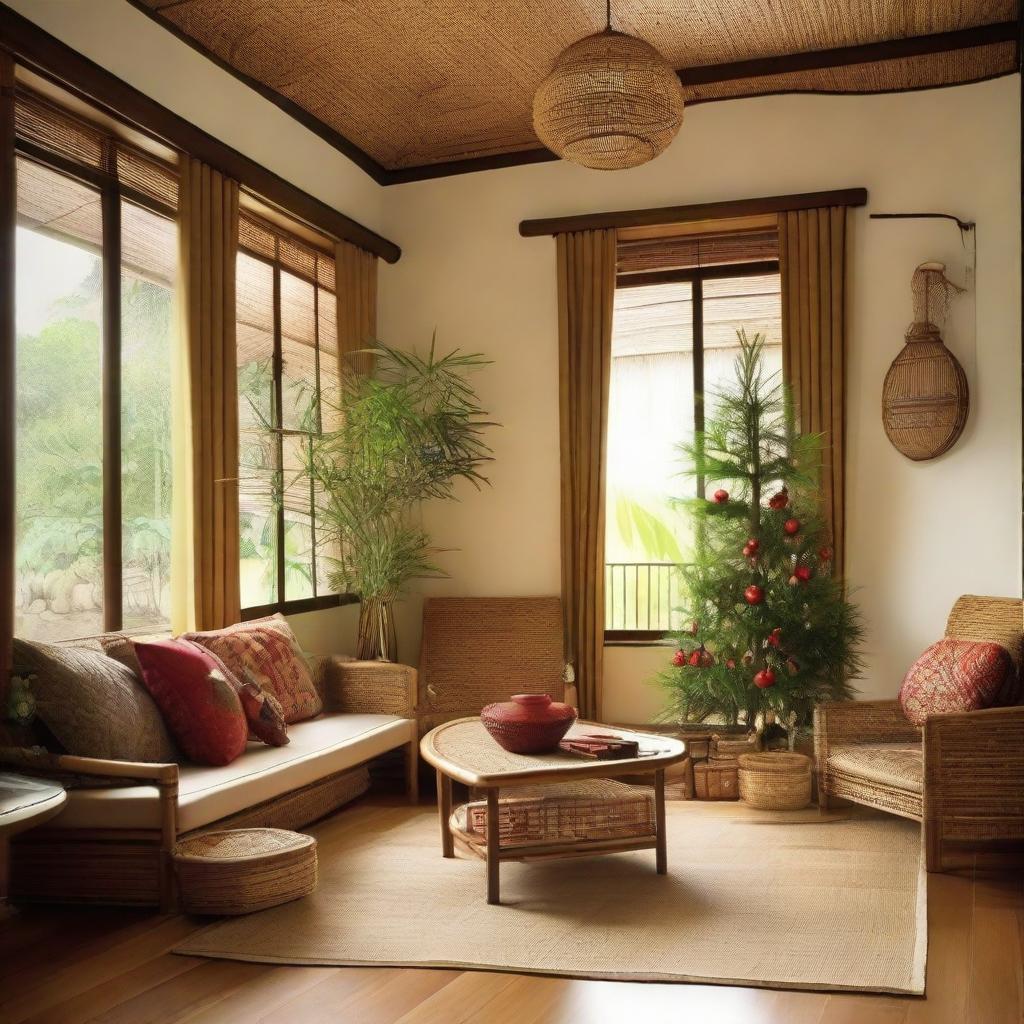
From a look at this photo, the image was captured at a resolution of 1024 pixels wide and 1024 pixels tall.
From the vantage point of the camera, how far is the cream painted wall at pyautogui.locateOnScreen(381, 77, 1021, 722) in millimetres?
5156

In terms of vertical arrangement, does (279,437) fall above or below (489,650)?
above

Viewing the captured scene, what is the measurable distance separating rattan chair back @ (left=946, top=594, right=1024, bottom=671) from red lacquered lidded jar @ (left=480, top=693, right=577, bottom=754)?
1.82 m

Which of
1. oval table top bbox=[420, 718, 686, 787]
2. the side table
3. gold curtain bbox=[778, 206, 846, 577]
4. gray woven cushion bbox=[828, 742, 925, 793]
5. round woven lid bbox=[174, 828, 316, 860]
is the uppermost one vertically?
gold curtain bbox=[778, 206, 846, 577]

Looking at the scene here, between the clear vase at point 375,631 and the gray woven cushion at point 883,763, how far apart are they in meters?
2.10

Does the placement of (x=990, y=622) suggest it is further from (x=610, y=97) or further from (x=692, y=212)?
(x=610, y=97)

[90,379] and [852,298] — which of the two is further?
[852,298]

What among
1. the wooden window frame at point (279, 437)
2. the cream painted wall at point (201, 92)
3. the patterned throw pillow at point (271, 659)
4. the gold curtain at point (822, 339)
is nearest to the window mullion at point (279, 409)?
the wooden window frame at point (279, 437)

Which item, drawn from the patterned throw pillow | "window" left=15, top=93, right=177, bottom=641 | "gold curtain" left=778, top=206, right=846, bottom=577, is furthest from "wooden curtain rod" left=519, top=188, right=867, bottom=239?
the patterned throw pillow

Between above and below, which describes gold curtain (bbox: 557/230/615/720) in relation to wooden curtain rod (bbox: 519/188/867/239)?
below

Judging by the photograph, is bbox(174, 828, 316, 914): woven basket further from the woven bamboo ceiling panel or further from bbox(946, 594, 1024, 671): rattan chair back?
the woven bamboo ceiling panel

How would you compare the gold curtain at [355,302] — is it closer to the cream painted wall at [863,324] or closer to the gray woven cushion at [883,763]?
the cream painted wall at [863,324]

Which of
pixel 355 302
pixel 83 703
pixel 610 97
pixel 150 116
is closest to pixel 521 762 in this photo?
pixel 83 703

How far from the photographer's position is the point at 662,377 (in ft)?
19.4

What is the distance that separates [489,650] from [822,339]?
2.20 meters
